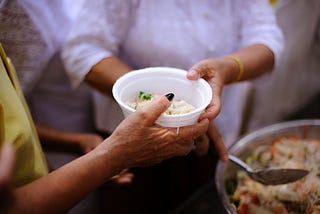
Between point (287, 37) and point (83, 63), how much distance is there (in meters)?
1.37

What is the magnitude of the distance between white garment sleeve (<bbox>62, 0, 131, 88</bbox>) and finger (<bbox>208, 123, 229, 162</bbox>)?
0.44 meters

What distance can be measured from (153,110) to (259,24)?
753mm

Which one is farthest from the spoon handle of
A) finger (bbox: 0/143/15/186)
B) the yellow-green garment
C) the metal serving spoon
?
finger (bbox: 0/143/15/186)

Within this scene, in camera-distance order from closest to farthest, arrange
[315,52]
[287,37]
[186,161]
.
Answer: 1. [186,161]
2. [287,37]
3. [315,52]

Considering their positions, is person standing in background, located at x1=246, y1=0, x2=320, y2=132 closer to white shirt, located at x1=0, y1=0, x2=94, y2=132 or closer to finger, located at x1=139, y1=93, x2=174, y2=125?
white shirt, located at x1=0, y1=0, x2=94, y2=132

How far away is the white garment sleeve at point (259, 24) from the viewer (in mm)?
1332

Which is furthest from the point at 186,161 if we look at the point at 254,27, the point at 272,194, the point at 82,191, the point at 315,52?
the point at 315,52

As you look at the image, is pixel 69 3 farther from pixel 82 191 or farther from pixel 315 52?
pixel 315 52

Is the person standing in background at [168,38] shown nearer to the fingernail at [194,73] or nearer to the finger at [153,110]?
the fingernail at [194,73]

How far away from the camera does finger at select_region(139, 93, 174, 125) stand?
30.8 inches

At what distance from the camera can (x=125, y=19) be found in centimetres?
126

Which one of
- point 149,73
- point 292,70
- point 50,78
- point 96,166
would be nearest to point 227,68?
point 149,73

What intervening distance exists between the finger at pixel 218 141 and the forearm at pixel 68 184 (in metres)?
0.41

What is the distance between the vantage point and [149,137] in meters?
0.83
